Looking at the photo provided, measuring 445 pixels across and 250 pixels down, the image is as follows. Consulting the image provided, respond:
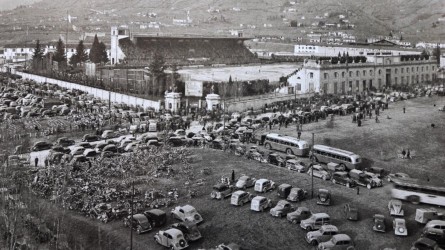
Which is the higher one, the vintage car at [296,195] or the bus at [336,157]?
the bus at [336,157]

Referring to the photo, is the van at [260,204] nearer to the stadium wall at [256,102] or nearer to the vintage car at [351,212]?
the vintage car at [351,212]

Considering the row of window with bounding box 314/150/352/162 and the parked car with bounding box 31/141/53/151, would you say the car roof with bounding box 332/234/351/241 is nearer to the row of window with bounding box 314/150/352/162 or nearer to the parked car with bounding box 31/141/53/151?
the row of window with bounding box 314/150/352/162

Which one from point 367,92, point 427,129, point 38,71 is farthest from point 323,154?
point 38,71

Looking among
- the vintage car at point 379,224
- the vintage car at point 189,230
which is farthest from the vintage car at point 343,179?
the vintage car at point 189,230

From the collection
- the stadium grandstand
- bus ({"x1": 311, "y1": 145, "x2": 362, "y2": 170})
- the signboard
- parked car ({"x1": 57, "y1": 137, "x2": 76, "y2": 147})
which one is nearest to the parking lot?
bus ({"x1": 311, "y1": 145, "x2": 362, "y2": 170})

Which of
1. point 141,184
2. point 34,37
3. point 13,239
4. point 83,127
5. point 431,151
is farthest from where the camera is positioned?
point 34,37

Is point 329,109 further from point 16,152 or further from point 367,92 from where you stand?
point 16,152
